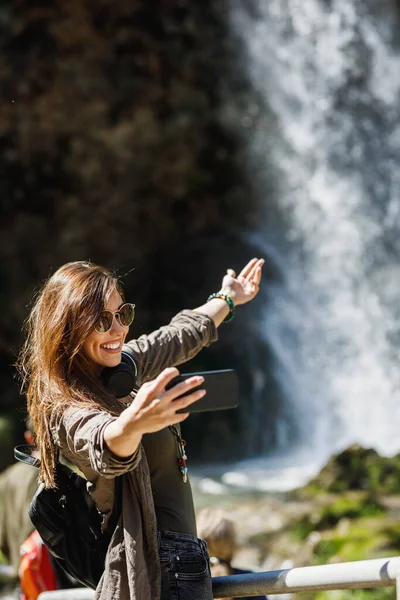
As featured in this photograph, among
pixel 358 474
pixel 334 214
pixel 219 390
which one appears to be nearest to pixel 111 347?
pixel 219 390

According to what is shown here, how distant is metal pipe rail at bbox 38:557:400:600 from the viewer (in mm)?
1479

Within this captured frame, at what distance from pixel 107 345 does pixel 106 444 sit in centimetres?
34

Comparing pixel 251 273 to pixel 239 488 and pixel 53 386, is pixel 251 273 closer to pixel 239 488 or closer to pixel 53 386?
pixel 53 386

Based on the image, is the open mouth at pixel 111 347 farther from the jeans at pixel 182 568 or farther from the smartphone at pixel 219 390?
the jeans at pixel 182 568

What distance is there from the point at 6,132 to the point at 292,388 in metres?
4.90

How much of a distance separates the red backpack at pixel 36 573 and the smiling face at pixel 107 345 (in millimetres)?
1615

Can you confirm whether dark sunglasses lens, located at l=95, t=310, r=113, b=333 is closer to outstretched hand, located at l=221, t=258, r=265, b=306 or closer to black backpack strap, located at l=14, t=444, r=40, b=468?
black backpack strap, located at l=14, t=444, r=40, b=468

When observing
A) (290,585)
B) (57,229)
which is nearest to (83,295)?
(290,585)

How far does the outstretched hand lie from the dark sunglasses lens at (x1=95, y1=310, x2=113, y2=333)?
0.61 meters

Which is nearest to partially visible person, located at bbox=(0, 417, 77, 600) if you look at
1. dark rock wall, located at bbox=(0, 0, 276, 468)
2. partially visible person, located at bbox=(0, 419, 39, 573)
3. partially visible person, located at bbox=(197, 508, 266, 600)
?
partially visible person, located at bbox=(0, 419, 39, 573)

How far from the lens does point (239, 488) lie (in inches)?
335

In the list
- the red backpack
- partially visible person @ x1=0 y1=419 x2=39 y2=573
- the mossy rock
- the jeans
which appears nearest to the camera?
the jeans

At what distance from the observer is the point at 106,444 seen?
1.41 m

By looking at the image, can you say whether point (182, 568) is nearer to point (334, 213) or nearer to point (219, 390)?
point (219, 390)
